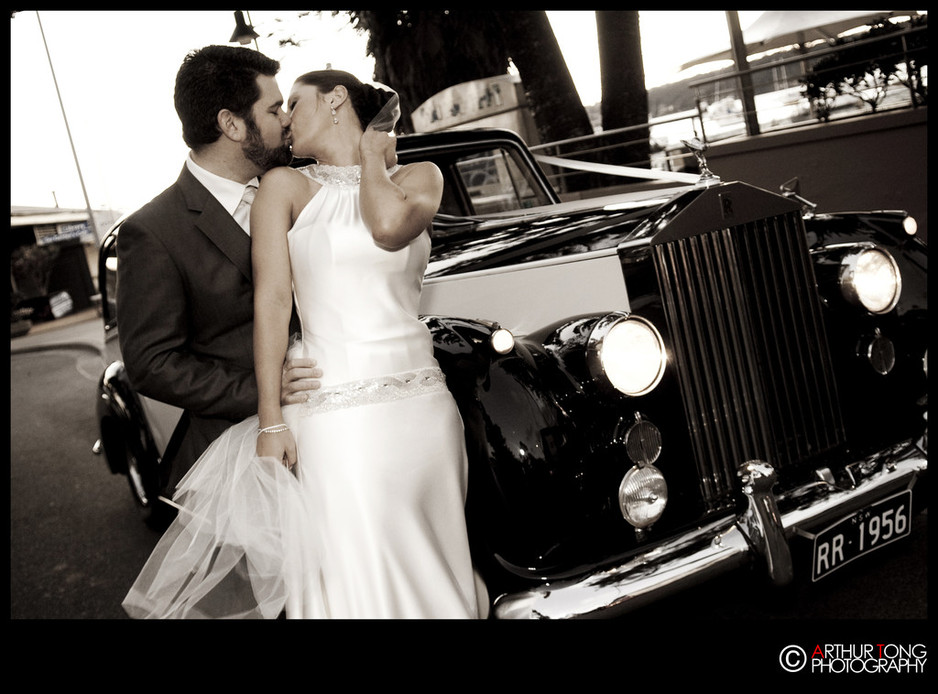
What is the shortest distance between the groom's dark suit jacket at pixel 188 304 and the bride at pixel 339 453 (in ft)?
0.45

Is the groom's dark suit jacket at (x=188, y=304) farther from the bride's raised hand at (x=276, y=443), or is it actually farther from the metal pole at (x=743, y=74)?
the metal pole at (x=743, y=74)

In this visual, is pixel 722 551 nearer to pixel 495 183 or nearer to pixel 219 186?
pixel 219 186

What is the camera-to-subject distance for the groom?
1853 millimetres

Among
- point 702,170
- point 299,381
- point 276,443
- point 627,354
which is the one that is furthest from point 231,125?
point 702,170

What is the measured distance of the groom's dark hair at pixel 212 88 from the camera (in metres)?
1.92

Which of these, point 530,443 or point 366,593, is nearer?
point 366,593

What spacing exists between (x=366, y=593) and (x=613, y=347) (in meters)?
0.88

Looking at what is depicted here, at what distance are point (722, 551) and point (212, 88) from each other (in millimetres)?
1723

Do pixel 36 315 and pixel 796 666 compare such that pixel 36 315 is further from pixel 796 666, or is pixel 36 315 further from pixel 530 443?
pixel 796 666

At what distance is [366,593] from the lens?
182 centimetres

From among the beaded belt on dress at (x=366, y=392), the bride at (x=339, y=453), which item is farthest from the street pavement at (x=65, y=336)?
the beaded belt on dress at (x=366, y=392)

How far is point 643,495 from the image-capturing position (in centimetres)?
201

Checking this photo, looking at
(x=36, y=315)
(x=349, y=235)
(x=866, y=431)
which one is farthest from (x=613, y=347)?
(x=36, y=315)

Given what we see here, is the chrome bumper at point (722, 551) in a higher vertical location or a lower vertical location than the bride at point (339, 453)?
lower
